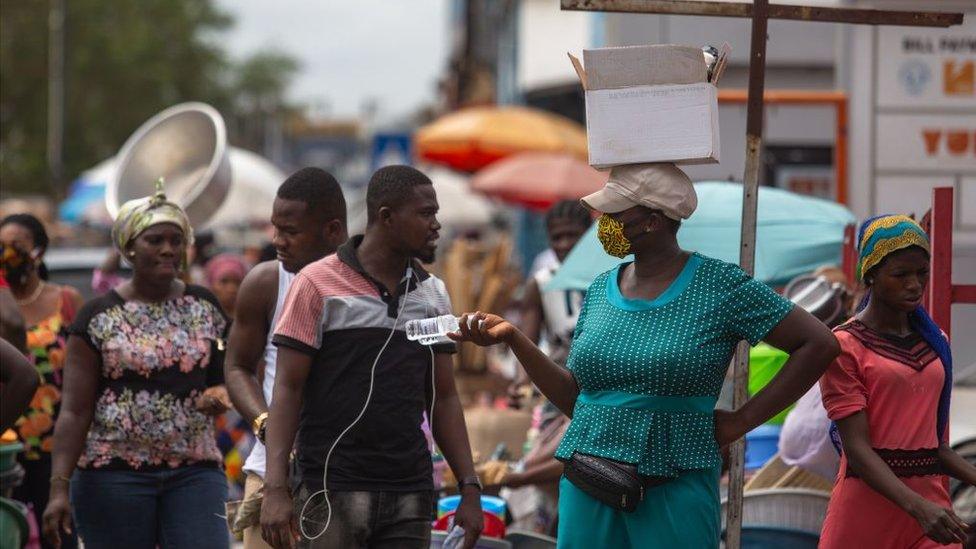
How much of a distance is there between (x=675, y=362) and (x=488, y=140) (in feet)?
49.9

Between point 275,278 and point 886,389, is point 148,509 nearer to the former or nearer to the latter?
point 275,278

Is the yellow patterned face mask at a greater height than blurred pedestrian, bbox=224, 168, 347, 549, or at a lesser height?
greater

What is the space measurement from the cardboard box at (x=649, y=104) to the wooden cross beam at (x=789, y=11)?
44 cm

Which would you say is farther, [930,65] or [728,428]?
[930,65]

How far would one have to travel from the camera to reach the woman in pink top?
4723 millimetres

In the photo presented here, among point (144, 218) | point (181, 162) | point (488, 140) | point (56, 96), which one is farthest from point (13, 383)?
point (56, 96)

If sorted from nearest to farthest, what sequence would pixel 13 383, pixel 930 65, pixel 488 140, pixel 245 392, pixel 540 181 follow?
pixel 13 383, pixel 245 392, pixel 930 65, pixel 540 181, pixel 488 140

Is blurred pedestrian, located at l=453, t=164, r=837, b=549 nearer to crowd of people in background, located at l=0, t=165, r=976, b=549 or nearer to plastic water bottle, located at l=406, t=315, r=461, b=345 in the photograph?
crowd of people in background, located at l=0, t=165, r=976, b=549

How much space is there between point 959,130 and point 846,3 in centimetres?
131

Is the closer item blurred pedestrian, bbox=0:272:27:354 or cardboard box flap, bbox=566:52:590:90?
cardboard box flap, bbox=566:52:590:90

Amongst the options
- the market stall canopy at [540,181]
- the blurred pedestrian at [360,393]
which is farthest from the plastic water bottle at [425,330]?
the market stall canopy at [540,181]

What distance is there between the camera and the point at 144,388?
593 cm

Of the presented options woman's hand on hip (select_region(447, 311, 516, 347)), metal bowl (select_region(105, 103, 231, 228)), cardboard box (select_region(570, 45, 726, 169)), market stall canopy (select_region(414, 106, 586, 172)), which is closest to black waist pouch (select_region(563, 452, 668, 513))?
woman's hand on hip (select_region(447, 311, 516, 347))

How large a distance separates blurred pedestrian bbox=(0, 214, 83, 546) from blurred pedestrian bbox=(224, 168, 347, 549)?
1717 mm
